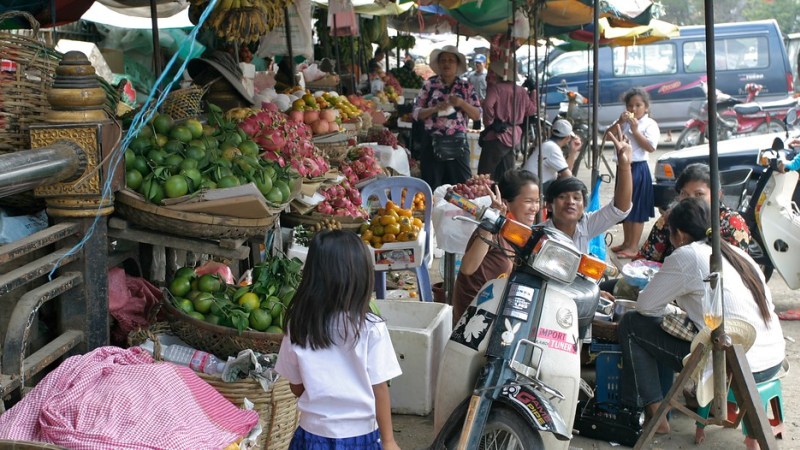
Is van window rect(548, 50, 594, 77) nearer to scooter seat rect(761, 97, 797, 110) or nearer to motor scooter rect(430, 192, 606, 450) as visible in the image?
scooter seat rect(761, 97, 797, 110)

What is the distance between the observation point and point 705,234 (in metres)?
4.12

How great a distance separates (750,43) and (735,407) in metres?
14.6

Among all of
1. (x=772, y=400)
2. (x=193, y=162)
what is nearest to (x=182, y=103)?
(x=193, y=162)

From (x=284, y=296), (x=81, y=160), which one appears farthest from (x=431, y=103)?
(x=81, y=160)

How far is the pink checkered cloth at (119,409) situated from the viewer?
7.73 ft

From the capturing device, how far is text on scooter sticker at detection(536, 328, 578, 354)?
343 centimetres

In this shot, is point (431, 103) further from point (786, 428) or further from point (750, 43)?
point (750, 43)

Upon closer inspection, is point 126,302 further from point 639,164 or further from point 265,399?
point 639,164

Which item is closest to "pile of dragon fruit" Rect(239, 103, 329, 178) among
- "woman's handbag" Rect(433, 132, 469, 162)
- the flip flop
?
"woman's handbag" Rect(433, 132, 469, 162)

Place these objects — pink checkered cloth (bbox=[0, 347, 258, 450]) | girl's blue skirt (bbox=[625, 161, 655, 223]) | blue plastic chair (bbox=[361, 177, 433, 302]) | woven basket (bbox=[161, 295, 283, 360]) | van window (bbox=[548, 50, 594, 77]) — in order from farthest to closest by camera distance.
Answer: van window (bbox=[548, 50, 594, 77]) → girl's blue skirt (bbox=[625, 161, 655, 223]) → blue plastic chair (bbox=[361, 177, 433, 302]) → woven basket (bbox=[161, 295, 283, 360]) → pink checkered cloth (bbox=[0, 347, 258, 450])

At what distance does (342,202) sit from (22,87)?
2.90m

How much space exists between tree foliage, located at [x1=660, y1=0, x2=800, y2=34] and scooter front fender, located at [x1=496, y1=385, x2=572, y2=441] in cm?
3458

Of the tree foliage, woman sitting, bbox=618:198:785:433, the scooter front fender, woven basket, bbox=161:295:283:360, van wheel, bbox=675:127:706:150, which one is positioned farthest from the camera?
the tree foliage

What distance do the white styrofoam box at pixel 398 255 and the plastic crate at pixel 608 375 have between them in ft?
5.18
